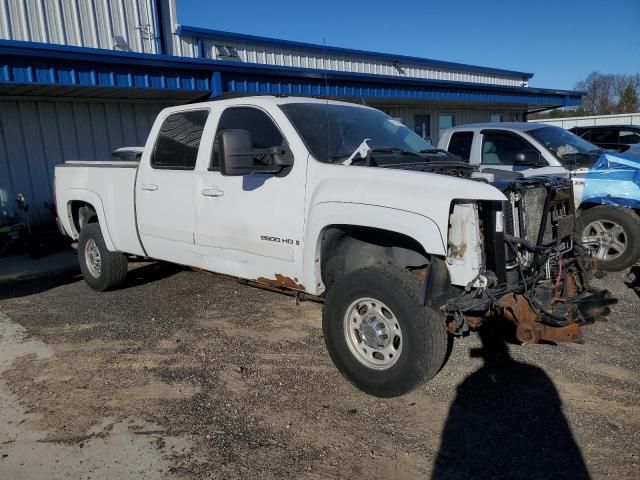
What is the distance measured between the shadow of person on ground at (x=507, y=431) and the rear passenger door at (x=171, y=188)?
286 centimetres

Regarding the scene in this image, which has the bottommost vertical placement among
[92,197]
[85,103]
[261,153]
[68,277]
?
[68,277]

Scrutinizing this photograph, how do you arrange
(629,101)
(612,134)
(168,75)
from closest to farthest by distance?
(168,75)
(612,134)
(629,101)

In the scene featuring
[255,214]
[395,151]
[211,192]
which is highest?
[395,151]

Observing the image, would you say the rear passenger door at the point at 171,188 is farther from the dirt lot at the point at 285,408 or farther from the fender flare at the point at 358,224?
the fender flare at the point at 358,224

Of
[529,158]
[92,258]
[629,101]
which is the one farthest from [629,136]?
[629,101]

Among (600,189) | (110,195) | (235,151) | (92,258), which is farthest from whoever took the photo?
(92,258)

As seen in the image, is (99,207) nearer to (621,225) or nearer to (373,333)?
(373,333)

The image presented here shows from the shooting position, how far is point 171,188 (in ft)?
16.9

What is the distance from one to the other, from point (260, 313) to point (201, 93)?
687cm

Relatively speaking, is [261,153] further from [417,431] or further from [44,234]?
[44,234]

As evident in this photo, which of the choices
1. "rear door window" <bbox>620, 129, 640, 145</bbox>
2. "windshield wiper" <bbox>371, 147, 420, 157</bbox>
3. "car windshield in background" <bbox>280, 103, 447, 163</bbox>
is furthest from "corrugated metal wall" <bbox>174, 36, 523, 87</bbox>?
"windshield wiper" <bbox>371, 147, 420, 157</bbox>

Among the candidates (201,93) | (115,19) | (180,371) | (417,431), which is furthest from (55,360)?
(115,19)

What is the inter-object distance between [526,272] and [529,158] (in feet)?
10.3

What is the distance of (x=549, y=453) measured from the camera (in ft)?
9.98
